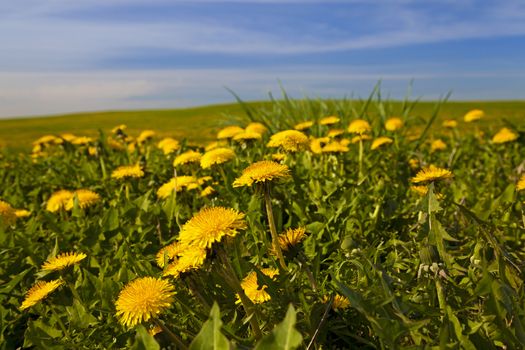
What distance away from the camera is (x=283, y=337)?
1.08 meters

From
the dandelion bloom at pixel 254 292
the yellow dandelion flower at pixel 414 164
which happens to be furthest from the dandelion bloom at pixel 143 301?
the yellow dandelion flower at pixel 414 164

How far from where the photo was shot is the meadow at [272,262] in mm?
1456

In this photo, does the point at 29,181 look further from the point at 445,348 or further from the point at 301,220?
the point at 445,348

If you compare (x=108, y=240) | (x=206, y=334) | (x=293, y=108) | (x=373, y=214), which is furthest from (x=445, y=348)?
(x=293, y=108)

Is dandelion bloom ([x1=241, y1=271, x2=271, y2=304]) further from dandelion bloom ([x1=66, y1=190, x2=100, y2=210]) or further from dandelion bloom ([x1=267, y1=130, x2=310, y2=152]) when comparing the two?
dandelion bloom ([x1=66, y1=190, x2=100, y2=210])

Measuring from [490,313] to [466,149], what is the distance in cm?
503

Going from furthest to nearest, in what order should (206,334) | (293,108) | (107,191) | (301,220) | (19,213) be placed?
(293,108) < (107,191) < (19,213) < (301,220) < (206,334)

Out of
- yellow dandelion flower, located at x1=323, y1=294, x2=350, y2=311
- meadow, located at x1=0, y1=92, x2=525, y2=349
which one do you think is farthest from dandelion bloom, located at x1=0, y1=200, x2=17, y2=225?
yellow dandelion flower, located at x1=323, y1=294, x2=350, y2=311

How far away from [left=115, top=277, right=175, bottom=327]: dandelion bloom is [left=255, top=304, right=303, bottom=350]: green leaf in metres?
0.49

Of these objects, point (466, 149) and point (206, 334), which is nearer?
point (206, 334)

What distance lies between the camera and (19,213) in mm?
3537

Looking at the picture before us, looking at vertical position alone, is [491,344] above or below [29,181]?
above

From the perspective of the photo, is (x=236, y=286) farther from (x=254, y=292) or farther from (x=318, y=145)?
(x=318, y=145)

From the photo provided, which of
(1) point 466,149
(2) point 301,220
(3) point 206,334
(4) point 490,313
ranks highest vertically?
Answer: (3) point 206,334
